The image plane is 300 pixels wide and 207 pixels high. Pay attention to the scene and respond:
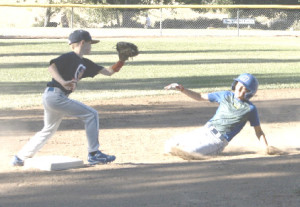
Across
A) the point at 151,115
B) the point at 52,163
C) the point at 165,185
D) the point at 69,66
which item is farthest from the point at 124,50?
the point at 151,115

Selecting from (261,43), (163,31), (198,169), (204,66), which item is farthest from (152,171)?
(163,31)

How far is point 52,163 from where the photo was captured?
6219 mm

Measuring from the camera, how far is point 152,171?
596cm

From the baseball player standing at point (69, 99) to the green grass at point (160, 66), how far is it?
5109 mm

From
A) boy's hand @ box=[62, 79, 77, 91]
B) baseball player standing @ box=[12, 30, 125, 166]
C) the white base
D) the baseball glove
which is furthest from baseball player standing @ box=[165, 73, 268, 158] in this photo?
boy's hand @ box=[62, 79, 77, 91]

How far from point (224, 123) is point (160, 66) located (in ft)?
38.5

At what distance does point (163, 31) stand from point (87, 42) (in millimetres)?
25325

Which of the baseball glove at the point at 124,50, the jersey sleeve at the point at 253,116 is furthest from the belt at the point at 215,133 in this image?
the baseball glove at the point at 124,50

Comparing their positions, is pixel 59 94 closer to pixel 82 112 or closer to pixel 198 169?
pixel 82 112

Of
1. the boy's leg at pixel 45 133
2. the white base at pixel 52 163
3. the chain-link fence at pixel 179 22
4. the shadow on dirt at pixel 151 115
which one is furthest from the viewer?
the chain-link fence at pixel 179 22

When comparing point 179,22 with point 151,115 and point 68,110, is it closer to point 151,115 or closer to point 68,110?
point 151,115

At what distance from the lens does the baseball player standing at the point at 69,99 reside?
638 cm

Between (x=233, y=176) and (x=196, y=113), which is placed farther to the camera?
(x=196, y=113)

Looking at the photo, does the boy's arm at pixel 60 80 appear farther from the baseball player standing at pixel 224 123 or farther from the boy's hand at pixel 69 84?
the baseball player standing at pixel 224 123
